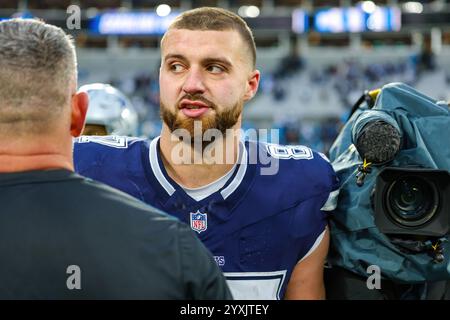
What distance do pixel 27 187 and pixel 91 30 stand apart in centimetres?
1937

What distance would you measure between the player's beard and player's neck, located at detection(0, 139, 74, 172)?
2.83 feet

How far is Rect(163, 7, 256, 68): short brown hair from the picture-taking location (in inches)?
84.5

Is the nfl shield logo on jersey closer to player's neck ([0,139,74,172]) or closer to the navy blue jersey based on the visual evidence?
the navy blue jersey

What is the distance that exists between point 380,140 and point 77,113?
3.02ft

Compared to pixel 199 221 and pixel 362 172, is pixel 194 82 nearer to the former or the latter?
pixel 199 221

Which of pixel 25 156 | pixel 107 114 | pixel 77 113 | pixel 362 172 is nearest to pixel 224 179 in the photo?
pixel 362 172

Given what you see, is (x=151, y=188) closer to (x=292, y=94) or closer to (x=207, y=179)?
(x=207, y=179)

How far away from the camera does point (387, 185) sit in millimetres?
1893

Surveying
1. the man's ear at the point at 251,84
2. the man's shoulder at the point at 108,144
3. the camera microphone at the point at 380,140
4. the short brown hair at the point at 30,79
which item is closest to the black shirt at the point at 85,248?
the short brown hair at the point at 30,79

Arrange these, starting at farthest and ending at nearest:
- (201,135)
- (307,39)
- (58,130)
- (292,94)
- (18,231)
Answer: (307,39) → (292,94) → (201,135) → (58,130) → (18,231)

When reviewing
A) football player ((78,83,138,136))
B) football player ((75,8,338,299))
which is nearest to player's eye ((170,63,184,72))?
football player ((75,8,338,299))

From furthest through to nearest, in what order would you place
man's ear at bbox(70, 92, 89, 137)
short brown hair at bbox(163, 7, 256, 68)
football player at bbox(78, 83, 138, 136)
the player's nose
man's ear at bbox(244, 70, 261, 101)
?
football player at bbox(78, 83, 138, 136) → man's ear at bbox(244, 70, 261, 101) → short brown hair at bbox(163, 7, 256, 68) → the player's nose → man's ear at bbox(70, 92, 89, 137)

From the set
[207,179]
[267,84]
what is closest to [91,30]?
[267,84]

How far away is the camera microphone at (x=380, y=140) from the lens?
1844mm
